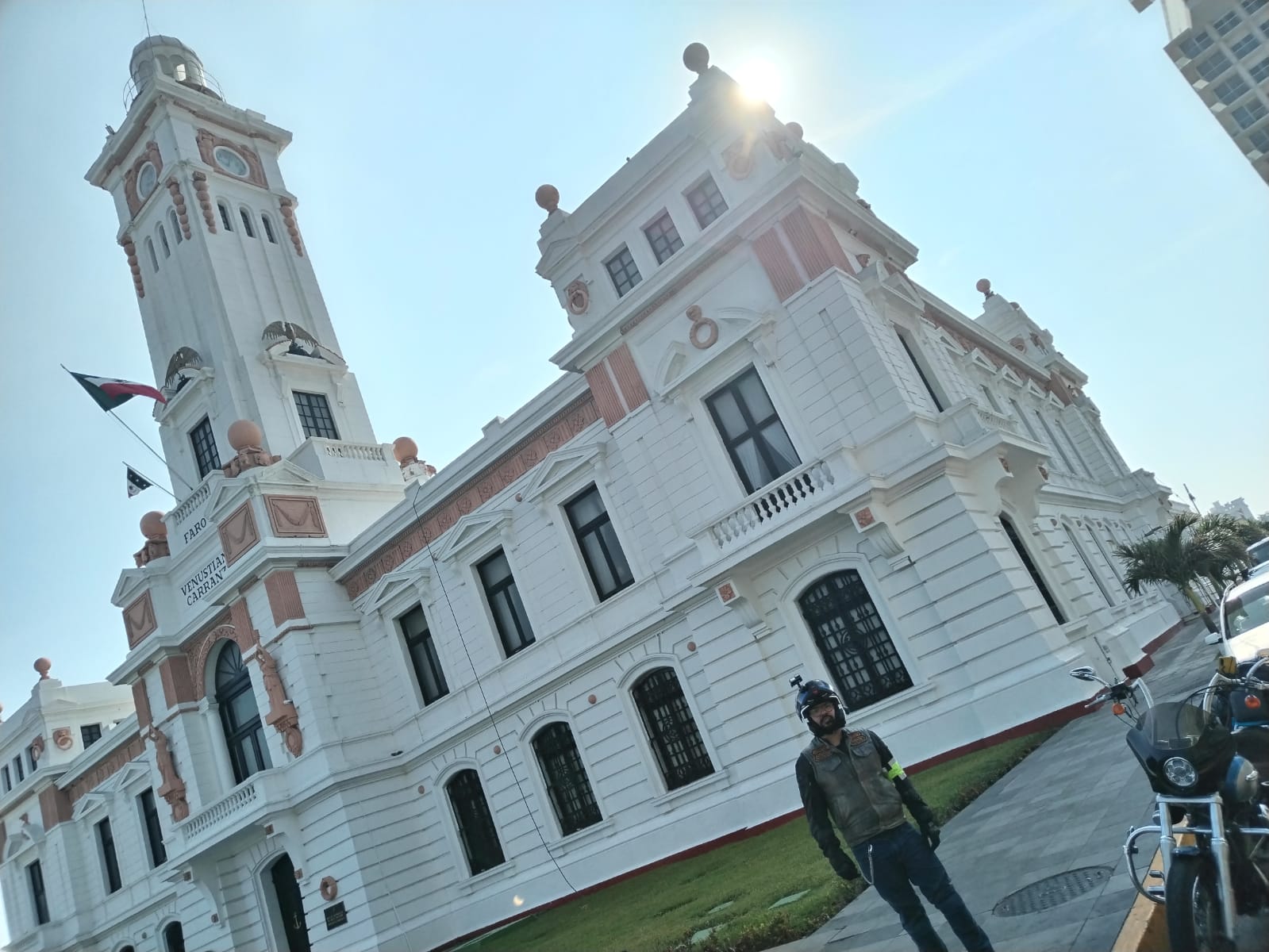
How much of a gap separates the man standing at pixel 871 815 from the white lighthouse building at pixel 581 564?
30.9ft

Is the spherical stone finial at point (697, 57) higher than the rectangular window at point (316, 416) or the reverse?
the reverse

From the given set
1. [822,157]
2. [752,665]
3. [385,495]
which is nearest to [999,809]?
[752,665]

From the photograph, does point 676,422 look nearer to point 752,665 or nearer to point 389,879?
point 752,665

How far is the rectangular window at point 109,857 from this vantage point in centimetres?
3188

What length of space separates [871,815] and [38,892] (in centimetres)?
4080

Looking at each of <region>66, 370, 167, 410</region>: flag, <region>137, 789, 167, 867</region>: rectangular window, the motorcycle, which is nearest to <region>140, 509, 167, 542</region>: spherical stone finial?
<region>66, 370, 167, 410</region>: flag

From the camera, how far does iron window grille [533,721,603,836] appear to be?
19688mm

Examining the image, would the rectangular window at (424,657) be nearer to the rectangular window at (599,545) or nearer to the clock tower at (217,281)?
the rectangular window at (599,545)

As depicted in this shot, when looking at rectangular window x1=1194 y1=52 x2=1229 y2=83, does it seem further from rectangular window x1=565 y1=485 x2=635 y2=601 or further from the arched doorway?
the arched doorway

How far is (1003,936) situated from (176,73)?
39566 millimetres

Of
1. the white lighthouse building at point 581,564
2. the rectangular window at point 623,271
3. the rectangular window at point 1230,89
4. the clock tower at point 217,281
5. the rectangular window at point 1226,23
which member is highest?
the rectangular window at point 1226,23

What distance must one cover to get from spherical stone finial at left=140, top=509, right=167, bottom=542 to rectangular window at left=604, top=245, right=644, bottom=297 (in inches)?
666

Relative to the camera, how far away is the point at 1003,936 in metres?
5.62

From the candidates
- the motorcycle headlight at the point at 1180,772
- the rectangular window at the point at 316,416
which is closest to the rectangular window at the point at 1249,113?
the rectangular window at the point at 316,416
